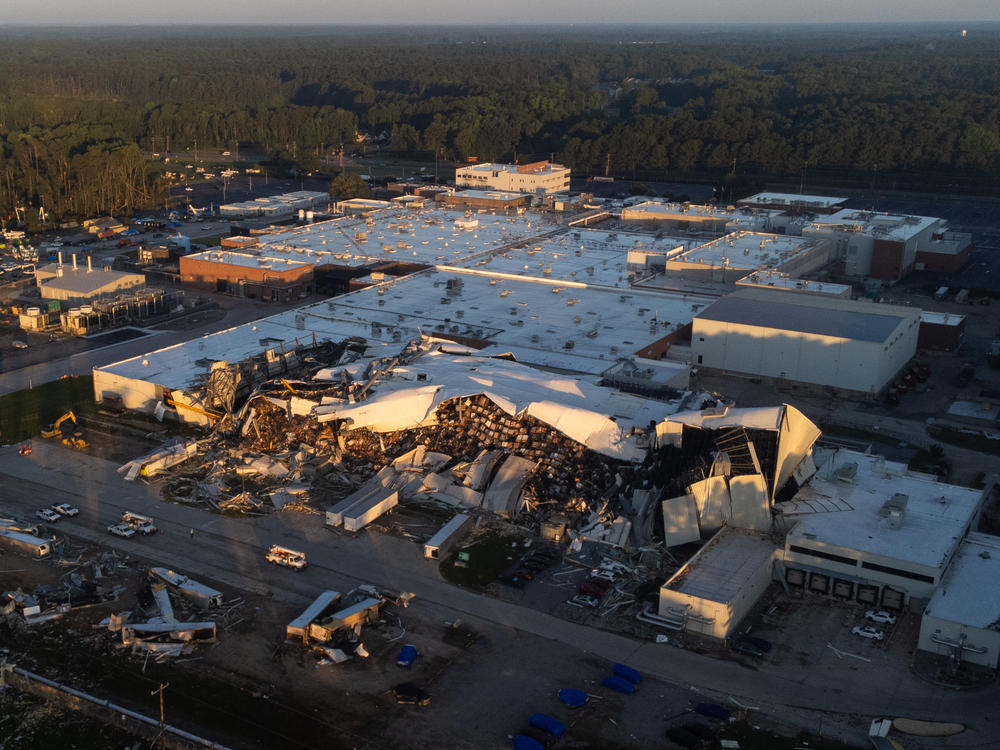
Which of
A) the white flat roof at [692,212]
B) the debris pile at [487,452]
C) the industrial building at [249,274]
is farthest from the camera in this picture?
the white flat roof at [692,212]

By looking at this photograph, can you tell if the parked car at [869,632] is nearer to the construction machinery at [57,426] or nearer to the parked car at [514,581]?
the parked car at [514,581]

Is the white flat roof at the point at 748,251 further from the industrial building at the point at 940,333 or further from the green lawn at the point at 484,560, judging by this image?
the green lawn at the point at 484,560

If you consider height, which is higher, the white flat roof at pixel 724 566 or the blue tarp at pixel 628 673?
the white flat roof at pixel 724 566

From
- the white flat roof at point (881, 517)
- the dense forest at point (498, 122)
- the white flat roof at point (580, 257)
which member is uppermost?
the dense forest at point (498, 122)

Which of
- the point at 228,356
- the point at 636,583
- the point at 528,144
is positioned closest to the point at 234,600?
the point at 636,583

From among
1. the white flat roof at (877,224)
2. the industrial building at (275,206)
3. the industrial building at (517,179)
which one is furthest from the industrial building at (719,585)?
the industrial building at (275,206)

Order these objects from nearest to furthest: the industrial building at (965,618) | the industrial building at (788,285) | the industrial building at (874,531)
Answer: the industrial building at (965,618), the industrial building at (874,531), the industrial building at (788,285)

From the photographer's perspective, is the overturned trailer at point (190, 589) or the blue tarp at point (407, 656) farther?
the overturned trailer at point (190, 589)

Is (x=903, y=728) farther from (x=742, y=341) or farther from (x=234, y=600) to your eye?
(x=742, y=341)
